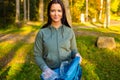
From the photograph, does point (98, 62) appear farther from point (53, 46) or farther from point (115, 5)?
point (115, 5)

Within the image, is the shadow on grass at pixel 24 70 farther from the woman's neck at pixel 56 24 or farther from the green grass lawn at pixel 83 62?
the woman's neck at pixel 56 24

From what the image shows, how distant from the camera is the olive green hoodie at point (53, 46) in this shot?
4.79m

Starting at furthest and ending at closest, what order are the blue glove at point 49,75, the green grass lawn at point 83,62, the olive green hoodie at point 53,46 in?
the green grass lawn at point 83,62 < the olive green hoodie at point 53,46 < the blue glove at point 49,75

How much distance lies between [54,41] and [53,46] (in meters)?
0.07

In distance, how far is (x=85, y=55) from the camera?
13.8 meters

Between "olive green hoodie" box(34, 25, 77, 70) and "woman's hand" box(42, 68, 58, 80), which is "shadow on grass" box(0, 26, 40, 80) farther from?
"woman's hand" box(42, 68, 58, 80)

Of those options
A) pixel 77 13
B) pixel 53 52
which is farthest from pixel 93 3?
pixel 53 52

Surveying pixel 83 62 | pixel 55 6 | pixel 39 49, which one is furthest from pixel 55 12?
pixel 83 62

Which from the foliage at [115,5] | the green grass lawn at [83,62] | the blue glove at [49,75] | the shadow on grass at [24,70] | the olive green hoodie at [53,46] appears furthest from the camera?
the foliage at [115,5]

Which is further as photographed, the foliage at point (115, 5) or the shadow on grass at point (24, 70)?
the foliage at point (115, 5)

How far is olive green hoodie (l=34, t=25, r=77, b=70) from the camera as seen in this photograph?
15.7 ft

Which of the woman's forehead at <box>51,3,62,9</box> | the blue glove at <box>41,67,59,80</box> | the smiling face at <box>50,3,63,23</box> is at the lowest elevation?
the blue glove at <box>41,67,59,80</box>

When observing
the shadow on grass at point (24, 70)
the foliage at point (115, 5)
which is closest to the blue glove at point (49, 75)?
the shadow on grass at point (24, 70)

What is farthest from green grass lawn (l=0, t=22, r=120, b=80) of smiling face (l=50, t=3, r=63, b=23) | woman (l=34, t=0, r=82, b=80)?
smiling face (l=50, t=3, r=63, b=23)
